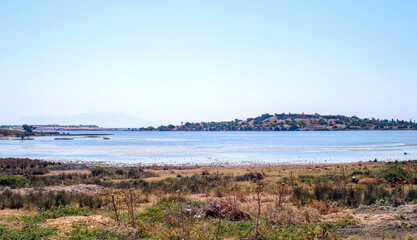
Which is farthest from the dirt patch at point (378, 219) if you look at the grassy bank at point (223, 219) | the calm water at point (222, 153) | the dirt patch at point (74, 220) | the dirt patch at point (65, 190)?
the calm water at point (222, 153)

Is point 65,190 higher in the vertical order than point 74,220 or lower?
lower

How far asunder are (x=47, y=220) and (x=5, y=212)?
3.34 m

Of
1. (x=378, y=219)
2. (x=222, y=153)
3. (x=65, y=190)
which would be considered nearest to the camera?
(x=378, y=219)

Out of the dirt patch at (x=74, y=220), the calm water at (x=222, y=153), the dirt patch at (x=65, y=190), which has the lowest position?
the calm water at (x=222, y=153)

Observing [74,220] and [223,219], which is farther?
[223,219]

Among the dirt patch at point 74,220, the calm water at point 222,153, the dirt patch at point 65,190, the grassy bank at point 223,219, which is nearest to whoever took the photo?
the grassy bank at point 223,219

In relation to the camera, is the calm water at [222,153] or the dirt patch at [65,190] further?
the calm water at [222,153]

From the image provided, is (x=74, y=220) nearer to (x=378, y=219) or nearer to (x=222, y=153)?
(x=378, y=219)

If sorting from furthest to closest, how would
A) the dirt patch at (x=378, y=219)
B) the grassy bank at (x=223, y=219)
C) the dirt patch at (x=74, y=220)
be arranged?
the dirt patch at (x=74, y=220)
the dirt patch at (x=378, y=219)
the grassy bank at (x=223, y=219)

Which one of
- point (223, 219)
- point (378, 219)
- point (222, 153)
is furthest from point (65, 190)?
point (222, 153)

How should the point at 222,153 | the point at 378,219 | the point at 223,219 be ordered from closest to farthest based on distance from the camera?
the point at 378,219 → the point at 223,219 → the point at 222,153

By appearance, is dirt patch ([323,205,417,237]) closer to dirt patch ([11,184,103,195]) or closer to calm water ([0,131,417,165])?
dirt patch ([11,184,103,195])

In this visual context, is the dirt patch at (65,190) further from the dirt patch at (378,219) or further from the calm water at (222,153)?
the calm water at (222,153)

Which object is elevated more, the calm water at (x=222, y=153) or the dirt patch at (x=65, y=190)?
the dirt patch at (x=65, y=190)
